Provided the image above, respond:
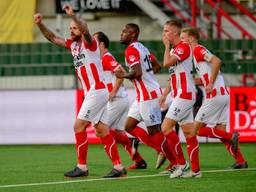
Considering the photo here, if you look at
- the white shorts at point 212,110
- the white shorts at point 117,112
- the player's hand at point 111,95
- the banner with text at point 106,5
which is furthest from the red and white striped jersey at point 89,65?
the banner with text at point 106,5

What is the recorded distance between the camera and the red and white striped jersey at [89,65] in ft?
40.0

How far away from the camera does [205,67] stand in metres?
13.4

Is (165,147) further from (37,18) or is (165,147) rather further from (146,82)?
(37,18)

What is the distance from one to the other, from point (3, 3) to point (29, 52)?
1922mm

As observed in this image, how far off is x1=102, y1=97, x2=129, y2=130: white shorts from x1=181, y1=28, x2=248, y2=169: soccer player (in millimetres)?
1641

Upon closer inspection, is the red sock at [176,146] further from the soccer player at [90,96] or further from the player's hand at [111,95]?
the player's hand at [111,95]

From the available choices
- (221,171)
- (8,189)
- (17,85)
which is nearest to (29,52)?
(17,85)

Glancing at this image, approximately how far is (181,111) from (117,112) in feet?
10.5

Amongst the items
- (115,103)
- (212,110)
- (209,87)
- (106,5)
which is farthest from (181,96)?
(106,5)

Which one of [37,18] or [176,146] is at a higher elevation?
[37,18]

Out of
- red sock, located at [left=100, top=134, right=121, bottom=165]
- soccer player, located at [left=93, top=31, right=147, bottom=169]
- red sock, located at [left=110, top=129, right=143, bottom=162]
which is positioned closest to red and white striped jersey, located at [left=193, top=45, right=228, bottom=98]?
soccer player, located at [left=93, top=31, right=147, bottom=169]

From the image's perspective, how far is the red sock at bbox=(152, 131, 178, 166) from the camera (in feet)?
41.8

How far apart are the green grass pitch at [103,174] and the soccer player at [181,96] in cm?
31

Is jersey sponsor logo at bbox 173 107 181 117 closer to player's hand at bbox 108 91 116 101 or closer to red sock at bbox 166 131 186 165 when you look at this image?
red sock at bbox 166 131 186 165
